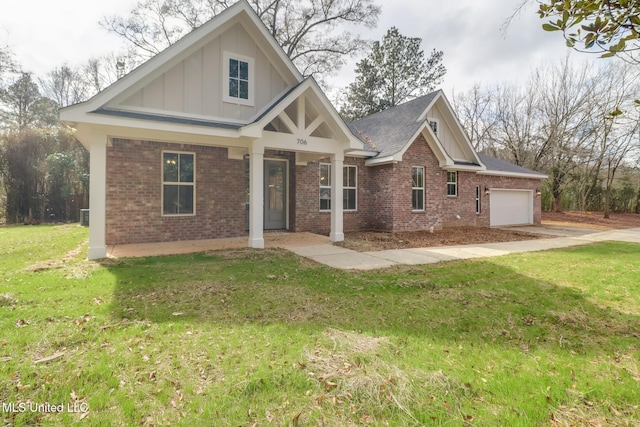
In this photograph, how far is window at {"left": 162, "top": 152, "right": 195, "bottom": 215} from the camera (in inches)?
360

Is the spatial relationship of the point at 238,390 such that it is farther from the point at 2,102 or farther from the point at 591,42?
the point at 2,102

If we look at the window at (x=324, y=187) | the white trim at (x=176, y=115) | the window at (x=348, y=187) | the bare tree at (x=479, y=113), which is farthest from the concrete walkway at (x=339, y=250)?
the bare tree at (x=479, y=113)

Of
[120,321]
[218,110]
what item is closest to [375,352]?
[120,321]

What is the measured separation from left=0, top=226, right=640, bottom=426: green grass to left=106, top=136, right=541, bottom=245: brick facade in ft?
10.1

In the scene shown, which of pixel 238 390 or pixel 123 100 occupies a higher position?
pixel 123 100

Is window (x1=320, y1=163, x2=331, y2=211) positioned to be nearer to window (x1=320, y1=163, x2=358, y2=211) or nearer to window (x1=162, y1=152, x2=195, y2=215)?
window (x1=320, y1=163, x2=358, y2=211)

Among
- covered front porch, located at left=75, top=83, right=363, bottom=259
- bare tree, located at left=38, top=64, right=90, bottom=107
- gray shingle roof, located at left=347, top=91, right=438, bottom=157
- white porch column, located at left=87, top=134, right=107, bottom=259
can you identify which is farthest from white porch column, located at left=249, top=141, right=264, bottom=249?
bare tree, located at left=38, top=64, right=90, bottom=107

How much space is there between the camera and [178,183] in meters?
9.31

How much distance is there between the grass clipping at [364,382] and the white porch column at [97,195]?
6.28 m

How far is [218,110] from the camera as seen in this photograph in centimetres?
899

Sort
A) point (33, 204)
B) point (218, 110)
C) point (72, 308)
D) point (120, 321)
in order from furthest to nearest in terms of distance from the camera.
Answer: point (33, 204) < point (218, 110) < point (72, 308) < point (120, 321)

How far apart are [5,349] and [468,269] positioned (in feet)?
23.0

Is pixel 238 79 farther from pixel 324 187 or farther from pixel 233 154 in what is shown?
pixel 324 187

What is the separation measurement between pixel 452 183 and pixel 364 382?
14.3 m
